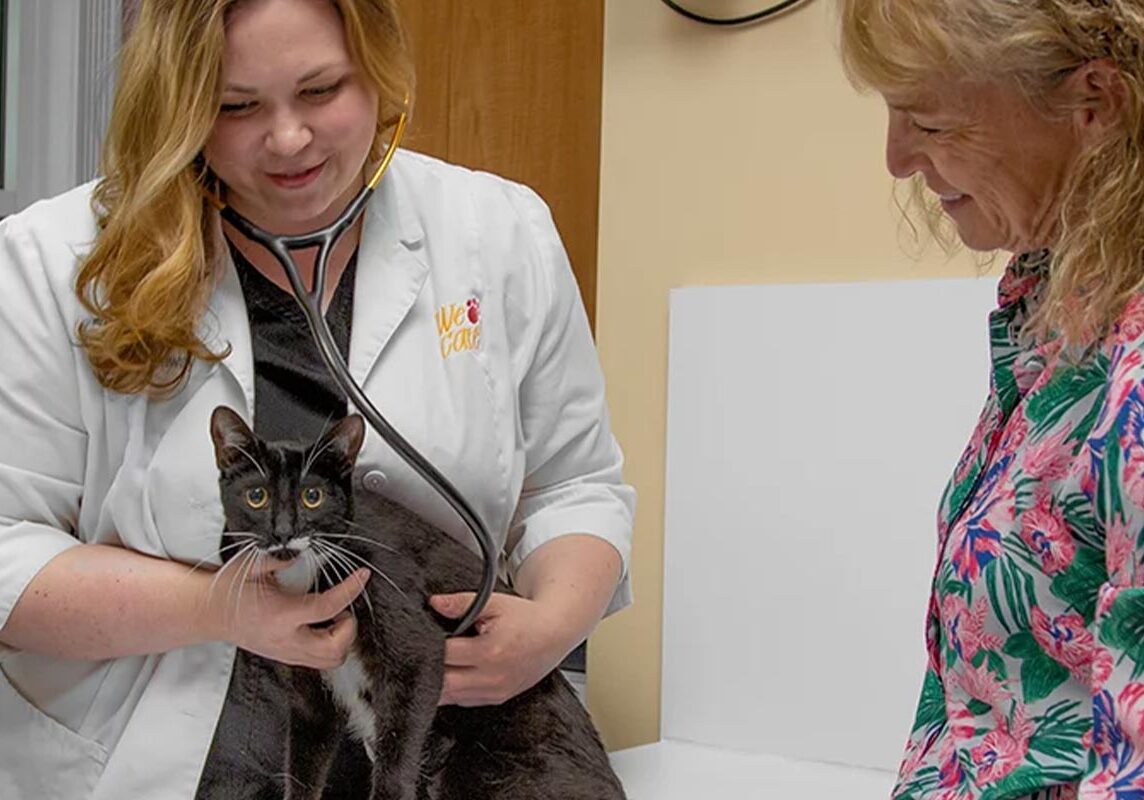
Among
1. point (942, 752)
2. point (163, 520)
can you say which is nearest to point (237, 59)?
point (163, 520)

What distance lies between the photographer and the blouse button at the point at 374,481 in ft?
3.85

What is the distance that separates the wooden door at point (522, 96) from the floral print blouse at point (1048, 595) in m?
1.16

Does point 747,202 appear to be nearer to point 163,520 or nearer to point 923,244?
point 923,244

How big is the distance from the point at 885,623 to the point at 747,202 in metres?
0.57

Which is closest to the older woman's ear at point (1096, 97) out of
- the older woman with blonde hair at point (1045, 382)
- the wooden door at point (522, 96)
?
the older woman with blonde hair at point (1045, 382)

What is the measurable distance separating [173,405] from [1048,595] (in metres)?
0.70

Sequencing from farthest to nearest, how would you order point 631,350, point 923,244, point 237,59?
point 631,350 < point 923,244 < point 237,59

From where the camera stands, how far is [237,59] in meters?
1.15

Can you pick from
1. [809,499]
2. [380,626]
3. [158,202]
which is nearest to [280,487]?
[380,626]

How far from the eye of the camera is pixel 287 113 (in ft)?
3.81

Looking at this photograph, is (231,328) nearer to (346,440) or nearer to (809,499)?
(346,440)

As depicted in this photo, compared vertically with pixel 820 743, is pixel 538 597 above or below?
above

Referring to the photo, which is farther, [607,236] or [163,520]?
[607,236]

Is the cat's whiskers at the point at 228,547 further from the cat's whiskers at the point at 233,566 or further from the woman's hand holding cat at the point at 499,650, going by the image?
the woman's hand holding cat at the point at 499,650
